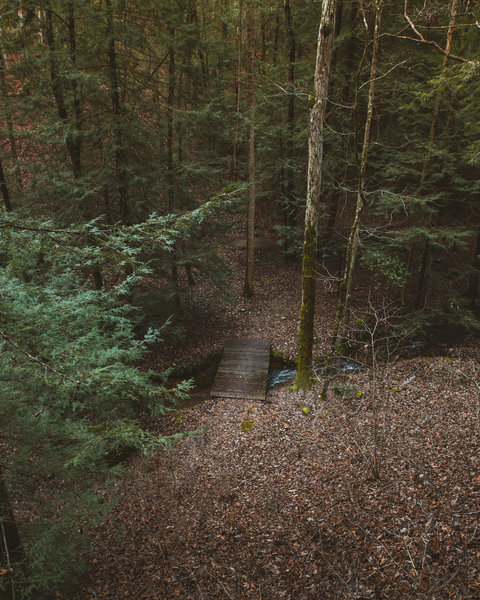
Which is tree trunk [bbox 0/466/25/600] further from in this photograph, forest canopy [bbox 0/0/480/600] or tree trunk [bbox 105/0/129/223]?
tree trunk [bbox 105/0/129/223]

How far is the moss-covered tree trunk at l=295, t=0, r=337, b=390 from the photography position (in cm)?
713

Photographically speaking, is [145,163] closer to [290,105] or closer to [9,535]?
[290,105]

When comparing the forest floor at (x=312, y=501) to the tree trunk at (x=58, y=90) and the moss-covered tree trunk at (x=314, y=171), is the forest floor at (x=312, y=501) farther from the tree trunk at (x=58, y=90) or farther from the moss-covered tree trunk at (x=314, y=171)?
the tree trunk at (x=58, y=90)

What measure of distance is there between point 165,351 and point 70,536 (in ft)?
24.9

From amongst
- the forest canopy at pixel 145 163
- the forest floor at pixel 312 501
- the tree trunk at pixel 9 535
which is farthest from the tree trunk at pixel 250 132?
the tree trunk at pixel 9 535

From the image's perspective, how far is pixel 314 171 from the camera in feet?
25.4

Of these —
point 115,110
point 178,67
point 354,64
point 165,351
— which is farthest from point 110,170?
point 354,64

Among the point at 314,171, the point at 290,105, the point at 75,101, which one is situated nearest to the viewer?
the point at 314,171

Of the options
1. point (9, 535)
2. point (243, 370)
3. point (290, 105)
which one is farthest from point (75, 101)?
point (9, 535)

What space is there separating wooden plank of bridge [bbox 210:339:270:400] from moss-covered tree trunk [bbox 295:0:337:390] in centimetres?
154

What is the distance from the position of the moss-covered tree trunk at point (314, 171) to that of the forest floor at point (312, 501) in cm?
104

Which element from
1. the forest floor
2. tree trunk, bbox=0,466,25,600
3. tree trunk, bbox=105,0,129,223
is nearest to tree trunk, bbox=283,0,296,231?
tree trunk, bbox=105,0,129,223

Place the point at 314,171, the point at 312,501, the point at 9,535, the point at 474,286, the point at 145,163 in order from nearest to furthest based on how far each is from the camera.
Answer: the point at 9,535 → the point at 312,501 → the point at 314,171 → the point at 145,163 → the point at 474,286

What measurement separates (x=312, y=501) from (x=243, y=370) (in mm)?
5283
